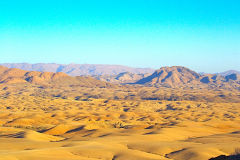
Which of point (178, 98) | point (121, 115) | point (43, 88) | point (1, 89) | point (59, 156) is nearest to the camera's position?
point (59, 156)

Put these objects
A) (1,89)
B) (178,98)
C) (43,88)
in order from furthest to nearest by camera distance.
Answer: (43,88)
(1,89)
(178,98)

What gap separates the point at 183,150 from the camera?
830 inches

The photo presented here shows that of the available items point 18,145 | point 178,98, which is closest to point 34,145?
point 18,145

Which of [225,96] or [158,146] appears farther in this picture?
[225,96]

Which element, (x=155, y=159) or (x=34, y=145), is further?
(x=34, y=145)

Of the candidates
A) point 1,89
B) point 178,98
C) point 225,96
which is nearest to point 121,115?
point 178,98

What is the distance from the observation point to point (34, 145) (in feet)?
76.3

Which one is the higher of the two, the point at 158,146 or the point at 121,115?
the point at 158,146

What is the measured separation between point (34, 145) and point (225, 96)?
125 metres

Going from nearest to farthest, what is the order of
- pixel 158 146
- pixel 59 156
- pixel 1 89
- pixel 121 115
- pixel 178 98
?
pixel 59 156 < pixel 158 146 < pixel 121 115 < pixel 178 98 < pixel 1 89

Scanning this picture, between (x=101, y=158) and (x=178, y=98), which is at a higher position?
(x=101, y=158)

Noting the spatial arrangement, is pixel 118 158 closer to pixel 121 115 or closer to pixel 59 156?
pixel 59 156

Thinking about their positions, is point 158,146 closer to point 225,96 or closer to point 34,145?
point 34,145

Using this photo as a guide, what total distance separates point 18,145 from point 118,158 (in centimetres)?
950
